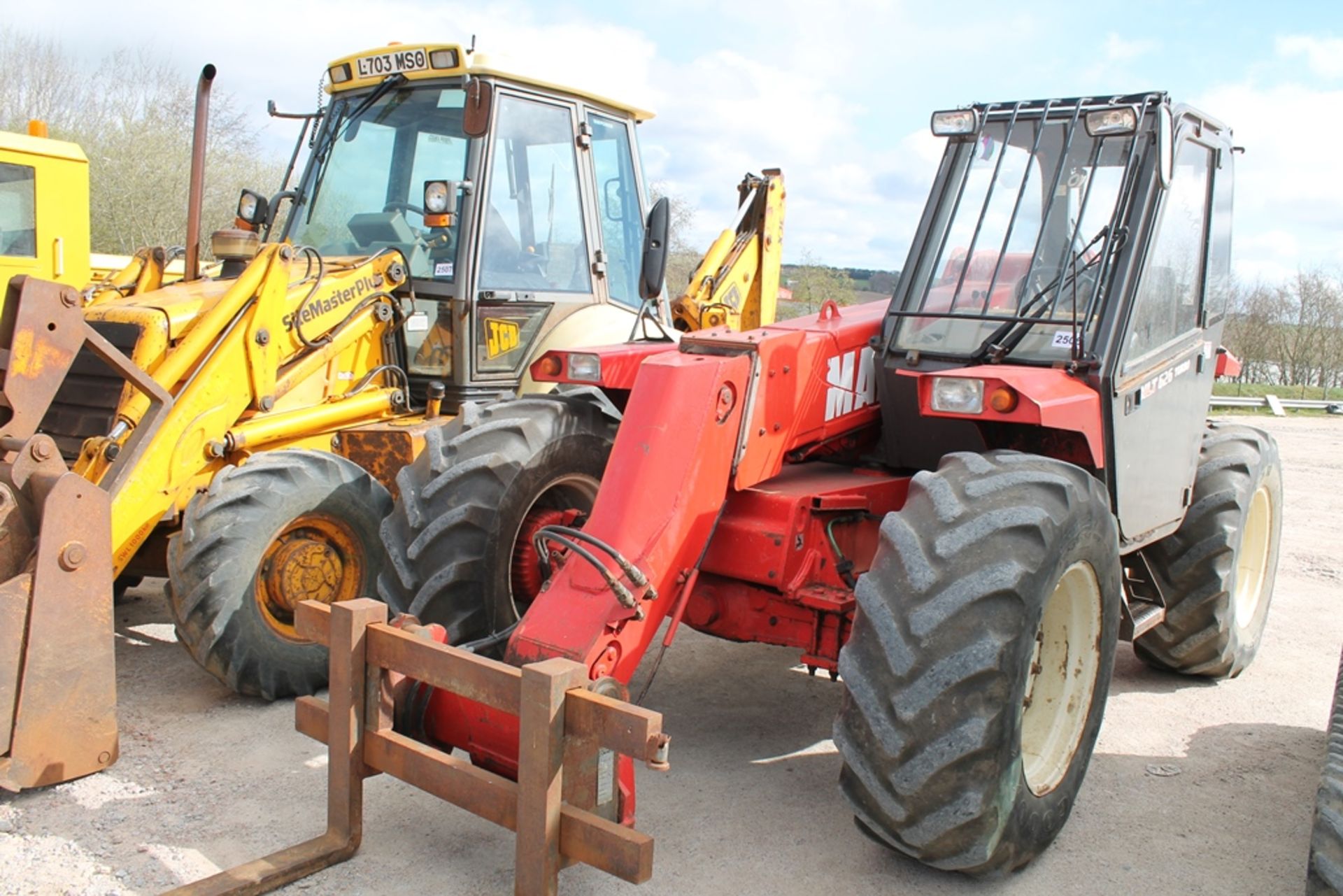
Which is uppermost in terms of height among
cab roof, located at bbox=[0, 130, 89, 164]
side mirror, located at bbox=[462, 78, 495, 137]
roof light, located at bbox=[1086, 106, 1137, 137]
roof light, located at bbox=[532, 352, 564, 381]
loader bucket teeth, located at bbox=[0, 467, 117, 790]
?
cab roof, located at bbox=[0, 130, 89, 164]

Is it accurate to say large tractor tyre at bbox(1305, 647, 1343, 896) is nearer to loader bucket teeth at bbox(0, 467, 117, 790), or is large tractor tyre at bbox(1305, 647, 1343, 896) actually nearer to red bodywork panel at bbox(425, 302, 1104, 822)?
red bodywork panel at bbox(425, 302, 1104, 822)

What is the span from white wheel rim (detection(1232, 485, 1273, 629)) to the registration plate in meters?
4.83

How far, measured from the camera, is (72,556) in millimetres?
3865

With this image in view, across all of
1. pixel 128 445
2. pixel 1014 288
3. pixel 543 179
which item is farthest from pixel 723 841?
pixel 543 179

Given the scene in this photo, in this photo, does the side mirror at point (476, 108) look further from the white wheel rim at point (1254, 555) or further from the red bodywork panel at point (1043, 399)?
the white wheel rim at point (1254, 555)

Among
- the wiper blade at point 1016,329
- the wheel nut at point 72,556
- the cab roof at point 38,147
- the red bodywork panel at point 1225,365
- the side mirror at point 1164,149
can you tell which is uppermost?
the cab roof at point 38,147

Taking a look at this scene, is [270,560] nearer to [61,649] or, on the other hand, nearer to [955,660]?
[61,649]

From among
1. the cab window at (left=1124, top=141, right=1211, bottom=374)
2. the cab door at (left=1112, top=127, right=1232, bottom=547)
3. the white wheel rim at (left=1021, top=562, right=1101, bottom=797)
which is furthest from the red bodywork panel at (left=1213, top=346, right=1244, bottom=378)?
the white wheel rim at (left=1021, top=562, right=1101, bottom=797)

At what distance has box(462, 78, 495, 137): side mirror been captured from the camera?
5375 mm

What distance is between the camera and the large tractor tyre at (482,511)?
412cm

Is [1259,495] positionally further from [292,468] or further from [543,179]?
[292,468]

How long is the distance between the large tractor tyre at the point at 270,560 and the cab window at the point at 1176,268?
10.8ft

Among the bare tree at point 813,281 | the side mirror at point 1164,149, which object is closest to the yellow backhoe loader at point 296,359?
the side mirror at point 1164,149

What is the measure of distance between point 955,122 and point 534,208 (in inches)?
99.2
